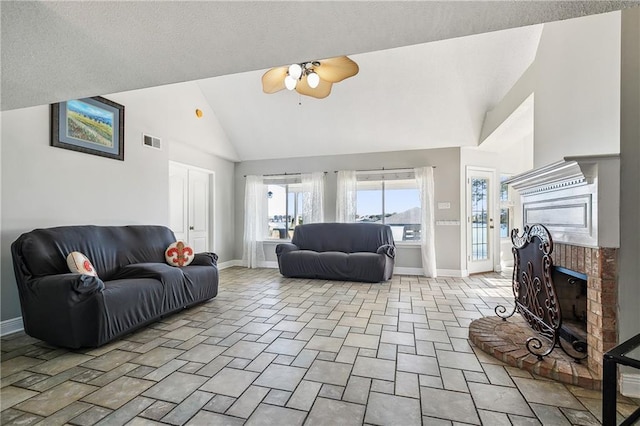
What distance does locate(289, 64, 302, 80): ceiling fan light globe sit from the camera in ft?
9.73

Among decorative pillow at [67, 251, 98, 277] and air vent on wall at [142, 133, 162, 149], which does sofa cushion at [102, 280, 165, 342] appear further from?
air vent on wall at [142, 133, 162, 149]

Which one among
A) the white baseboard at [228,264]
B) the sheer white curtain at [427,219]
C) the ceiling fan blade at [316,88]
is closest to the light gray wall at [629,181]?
the ceiling fan blade at [316,88]

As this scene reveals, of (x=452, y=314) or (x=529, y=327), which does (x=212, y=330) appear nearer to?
(x=452, y=314)

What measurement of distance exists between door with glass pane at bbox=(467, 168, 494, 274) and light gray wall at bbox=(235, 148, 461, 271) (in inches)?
14.4

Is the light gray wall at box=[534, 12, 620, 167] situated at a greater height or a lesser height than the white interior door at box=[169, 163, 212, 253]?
greater

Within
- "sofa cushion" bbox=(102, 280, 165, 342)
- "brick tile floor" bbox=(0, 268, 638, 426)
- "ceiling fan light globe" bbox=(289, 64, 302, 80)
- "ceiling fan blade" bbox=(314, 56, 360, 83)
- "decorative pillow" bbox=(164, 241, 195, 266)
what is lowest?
"brick tile floor" bbox=(0, 268, 638, 426)

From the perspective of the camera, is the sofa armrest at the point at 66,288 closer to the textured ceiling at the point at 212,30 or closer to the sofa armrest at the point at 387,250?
the textured ceiling at the point at 212,30

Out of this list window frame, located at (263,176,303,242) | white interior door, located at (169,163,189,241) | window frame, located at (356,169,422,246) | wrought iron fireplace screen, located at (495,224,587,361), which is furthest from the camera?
window frame, located at (263,176,303,242)

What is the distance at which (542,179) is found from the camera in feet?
7.83

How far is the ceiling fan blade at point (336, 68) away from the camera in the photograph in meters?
2.94

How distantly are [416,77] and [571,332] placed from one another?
3.77m

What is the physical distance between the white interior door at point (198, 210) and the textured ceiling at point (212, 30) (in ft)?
14.0

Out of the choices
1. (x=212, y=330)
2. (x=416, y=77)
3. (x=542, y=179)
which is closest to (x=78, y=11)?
(x=212, y=330)

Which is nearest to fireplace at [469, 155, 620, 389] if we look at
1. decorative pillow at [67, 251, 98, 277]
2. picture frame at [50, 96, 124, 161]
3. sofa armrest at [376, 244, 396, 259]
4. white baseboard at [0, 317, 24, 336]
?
sofa armrest at [376, 244, 396, 259]
